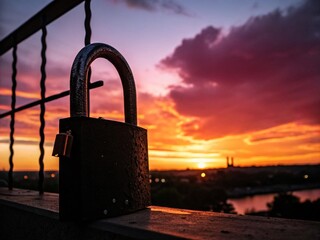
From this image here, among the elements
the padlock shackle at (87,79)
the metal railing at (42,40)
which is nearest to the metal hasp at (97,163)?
the padlock shackle at (87,79)

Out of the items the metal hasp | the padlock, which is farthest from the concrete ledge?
the padlock

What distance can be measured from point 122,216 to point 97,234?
5.9 inches

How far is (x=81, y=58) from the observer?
1.38 meters

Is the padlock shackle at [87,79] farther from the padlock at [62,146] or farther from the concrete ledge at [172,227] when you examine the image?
the concrete ledge at [172,227]

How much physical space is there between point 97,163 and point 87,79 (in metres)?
0.39

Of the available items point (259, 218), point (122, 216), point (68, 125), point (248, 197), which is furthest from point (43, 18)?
point (248, 197)

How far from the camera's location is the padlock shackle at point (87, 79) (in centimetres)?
133

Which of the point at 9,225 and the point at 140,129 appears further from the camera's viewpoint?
the point at 9,225

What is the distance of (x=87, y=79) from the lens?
4.56 ft

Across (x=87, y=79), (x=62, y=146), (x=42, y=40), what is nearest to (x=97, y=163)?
(x=62, y=146)

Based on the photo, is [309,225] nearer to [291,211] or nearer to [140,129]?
[140,129]

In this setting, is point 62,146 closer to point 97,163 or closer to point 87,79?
point 97,163

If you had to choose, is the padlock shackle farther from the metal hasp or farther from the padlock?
the padlock

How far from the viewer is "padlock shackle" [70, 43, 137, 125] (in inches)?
52.3
